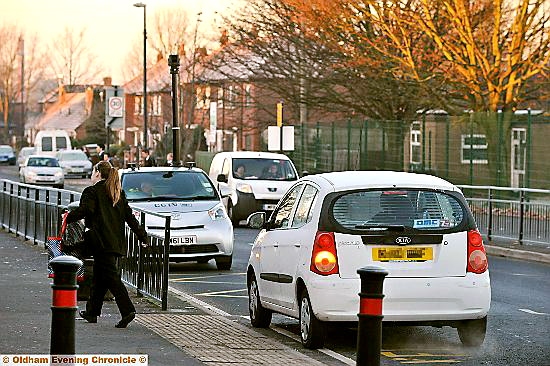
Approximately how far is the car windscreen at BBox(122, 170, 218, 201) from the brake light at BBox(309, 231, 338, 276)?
28.7 feet

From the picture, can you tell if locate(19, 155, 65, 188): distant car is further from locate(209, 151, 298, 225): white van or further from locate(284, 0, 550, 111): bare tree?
locate(209, 151, 298, 225): white van

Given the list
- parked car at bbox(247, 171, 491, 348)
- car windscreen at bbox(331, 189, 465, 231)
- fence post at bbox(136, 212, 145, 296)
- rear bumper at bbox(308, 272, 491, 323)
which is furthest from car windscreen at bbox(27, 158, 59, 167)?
rear bumper at bbox(308, 272, 491, 323)

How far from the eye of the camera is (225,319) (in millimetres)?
13195

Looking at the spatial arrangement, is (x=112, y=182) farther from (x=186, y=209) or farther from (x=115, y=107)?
(x=115, y=107)

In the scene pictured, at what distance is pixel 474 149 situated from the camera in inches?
1499

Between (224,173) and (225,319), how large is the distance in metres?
19.1

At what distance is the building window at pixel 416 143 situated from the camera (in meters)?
41.6

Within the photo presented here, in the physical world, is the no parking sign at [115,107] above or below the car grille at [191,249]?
above

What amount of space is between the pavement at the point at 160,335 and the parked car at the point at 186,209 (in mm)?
3234

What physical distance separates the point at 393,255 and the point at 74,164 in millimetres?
57257

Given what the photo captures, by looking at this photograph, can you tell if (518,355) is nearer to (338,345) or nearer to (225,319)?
(338,345)

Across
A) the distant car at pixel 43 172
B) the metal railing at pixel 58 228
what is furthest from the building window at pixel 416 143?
the distant car at pixel 43 172

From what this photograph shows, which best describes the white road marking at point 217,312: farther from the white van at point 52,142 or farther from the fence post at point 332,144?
the white van at point 52,142

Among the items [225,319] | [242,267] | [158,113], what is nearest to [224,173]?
[242,267]
